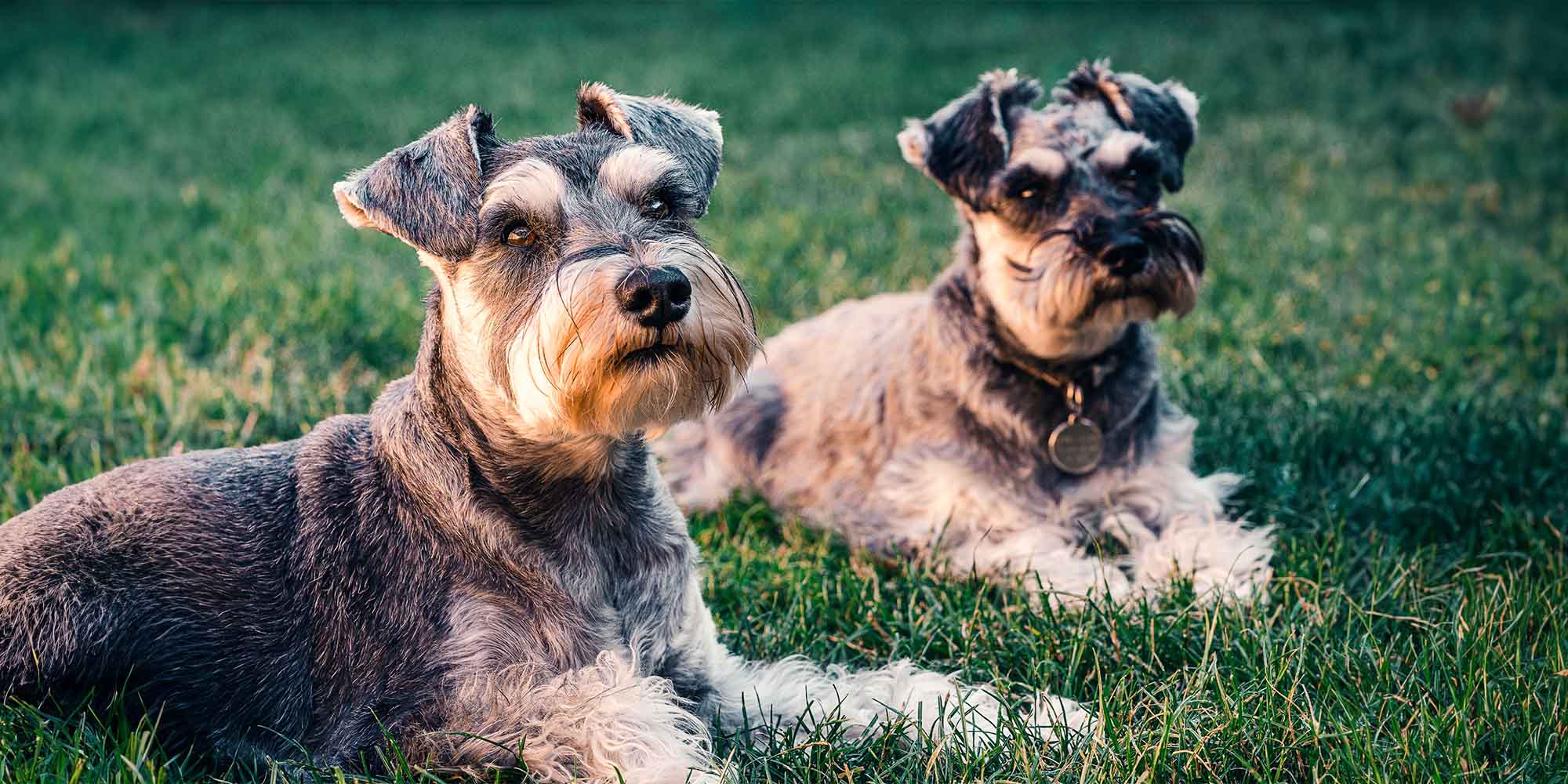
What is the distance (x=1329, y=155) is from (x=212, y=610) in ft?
40.0

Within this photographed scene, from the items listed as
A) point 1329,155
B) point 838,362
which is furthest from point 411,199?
point 1329,155

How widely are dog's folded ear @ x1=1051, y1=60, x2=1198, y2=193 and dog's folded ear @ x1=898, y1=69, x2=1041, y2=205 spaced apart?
213 millimetres

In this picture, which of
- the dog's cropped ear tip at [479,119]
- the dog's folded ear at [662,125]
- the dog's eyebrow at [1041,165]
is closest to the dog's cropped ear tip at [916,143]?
the dog's eyebrow at [1041,165]

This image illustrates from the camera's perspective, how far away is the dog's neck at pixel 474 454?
12.4 ft

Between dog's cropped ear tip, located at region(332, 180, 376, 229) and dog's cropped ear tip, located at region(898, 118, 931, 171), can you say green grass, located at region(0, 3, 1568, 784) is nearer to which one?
dog's cropped ear tip, located at region(332, 180, 376, 229)

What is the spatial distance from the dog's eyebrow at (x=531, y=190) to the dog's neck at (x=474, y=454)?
0.45m

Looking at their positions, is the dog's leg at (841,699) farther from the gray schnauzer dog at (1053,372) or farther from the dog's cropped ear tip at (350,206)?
the dog's cropped ear tip at (350,206)

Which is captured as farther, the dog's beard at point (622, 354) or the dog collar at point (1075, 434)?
the dog collar at point (1075, 434)

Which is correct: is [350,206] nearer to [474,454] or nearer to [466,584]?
[474,454]

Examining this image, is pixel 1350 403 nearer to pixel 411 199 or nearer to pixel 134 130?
pixel 411 199

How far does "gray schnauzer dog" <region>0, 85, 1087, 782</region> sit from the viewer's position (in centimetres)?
360

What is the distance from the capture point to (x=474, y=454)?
381cm

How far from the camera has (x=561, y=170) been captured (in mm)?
3762

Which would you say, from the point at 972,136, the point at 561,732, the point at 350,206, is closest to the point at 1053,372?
the point at 972,136
